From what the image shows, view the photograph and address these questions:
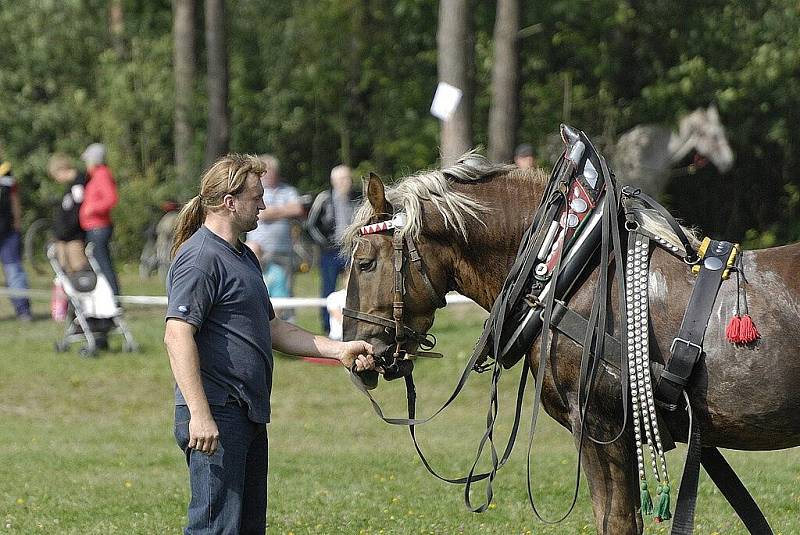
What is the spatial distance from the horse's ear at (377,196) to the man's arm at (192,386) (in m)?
0.88

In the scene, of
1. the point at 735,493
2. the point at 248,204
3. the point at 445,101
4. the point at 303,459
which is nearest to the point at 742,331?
the point at 735,493

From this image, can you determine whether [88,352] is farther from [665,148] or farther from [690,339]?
[665,148]

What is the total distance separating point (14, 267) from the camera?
1502 cm

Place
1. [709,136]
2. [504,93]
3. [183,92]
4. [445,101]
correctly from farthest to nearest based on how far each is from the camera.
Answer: [183,92] → [709,136] → [504,93] → [445,101]

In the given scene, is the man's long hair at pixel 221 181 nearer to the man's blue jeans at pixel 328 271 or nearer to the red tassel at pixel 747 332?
the red tassel at pixel 747 332

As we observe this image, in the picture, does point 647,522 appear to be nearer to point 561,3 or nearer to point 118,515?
point 118,515

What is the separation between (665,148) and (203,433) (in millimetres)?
17247

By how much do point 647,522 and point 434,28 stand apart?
18.3m

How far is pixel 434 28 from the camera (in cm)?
2388

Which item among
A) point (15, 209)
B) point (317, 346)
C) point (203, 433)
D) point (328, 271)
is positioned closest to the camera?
point (203, 433)

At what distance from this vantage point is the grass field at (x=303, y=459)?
21.4 feet

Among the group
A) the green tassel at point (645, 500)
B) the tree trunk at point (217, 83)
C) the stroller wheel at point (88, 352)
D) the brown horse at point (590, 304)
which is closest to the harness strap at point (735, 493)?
the brown horse at point (590, 304)

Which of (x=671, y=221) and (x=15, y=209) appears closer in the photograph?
(x=671, y=221)

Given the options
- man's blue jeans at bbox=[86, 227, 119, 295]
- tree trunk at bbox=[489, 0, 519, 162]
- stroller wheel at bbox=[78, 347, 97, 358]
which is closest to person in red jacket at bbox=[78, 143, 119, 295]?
man's blue jeans at bbox=[86, 227, 119, 295]
